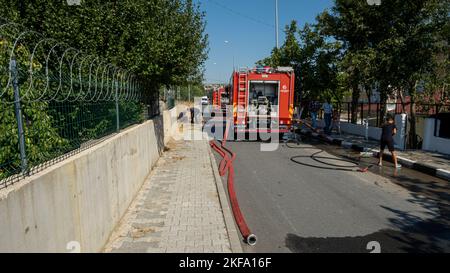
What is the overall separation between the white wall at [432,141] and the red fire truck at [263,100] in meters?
5.33

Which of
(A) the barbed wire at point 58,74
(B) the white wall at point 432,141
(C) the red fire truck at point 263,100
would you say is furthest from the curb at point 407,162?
(A) the barbed wire at point 58,74

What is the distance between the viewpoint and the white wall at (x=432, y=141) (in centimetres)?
1156

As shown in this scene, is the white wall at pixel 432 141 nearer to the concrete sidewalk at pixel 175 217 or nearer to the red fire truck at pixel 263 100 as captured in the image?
the red fire truck at pixel 263 100

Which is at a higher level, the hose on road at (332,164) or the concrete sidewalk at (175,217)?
the hose on road at (332,164)

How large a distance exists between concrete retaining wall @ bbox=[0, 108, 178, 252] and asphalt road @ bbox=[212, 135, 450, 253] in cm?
200

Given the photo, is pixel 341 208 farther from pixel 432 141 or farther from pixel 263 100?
pixel 263 100

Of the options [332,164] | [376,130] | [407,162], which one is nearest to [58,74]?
[332,164]

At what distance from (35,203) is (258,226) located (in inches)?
138

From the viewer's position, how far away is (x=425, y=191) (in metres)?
7.67

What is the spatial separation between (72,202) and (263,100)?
42.6 ft

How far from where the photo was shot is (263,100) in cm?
1616

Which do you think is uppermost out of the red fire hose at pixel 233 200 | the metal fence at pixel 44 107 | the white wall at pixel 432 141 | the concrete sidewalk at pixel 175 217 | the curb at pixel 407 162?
the metal fence at pixel 44 107

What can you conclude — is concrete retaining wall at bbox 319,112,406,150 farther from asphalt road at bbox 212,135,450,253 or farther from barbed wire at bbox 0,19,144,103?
barbed wire at bbox 0,19,144,103

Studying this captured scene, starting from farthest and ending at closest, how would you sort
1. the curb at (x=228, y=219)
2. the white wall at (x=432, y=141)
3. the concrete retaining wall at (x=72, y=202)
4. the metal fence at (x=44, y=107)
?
the white wall at (x=432, y=141) < the curb at (x=228, y=219) < the metal fence at (x=44, y=107) < the concrete retaining wall at (x=72, y=202)
